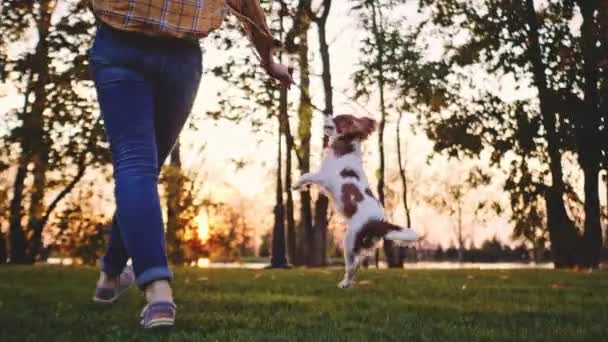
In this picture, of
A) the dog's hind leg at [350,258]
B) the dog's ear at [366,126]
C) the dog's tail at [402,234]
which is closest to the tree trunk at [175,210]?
the dog's hind leg at [350,258]

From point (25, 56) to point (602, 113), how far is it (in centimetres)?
1246

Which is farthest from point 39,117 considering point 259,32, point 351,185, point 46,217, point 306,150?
point 306,150

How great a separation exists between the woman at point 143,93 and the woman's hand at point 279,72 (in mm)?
505

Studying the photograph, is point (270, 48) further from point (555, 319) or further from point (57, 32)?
point (57, 32)

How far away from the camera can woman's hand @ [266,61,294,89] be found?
3.22m

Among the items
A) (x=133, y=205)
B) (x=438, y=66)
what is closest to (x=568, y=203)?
(x=438, y=66)

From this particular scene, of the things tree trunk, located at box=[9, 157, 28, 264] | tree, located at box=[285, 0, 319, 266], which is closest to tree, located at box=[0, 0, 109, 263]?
tree trunk, located at box=[9, 157, 28, 264]

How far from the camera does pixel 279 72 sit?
3217 mm

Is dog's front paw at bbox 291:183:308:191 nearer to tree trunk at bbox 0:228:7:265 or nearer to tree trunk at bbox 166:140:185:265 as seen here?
tree trunk at bbox 0:228:7:265

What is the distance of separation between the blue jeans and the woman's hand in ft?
1.97

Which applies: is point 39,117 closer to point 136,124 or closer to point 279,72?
point 279,72

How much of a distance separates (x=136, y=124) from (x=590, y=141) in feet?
51.2

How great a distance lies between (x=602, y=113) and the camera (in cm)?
1557

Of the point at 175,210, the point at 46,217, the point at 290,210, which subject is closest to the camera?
the point at 46,217
